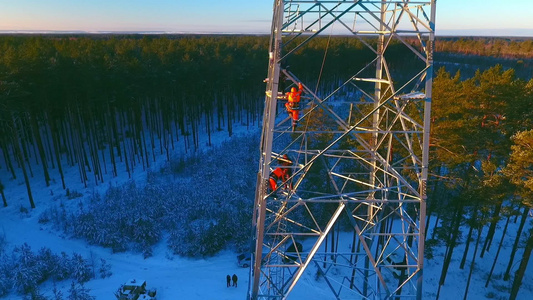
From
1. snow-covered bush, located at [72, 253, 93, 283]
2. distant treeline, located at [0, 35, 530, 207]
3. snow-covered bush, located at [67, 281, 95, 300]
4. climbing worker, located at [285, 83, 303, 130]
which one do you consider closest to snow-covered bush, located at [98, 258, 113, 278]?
snow-covered bush, located at [72, 253, 93, 283]

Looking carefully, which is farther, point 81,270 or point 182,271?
point 182,271

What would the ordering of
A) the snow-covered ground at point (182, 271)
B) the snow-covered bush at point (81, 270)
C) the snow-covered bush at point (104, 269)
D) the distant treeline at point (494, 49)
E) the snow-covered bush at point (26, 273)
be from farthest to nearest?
1. the distant treeline at point (494, 49)
2. the snow-covered bush at point (104, 269)
3. the snow-covered bush at point (81, 270)
4. the snow-covered ground at point (182, 271)
5. the snow-covered bush at point (26, 273)

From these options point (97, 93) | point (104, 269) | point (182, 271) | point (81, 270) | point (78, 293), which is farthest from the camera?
point (97, 93)

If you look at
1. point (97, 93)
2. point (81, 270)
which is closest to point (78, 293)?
point (81, 270)

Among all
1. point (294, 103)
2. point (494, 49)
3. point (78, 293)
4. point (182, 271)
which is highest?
point (294, 103)

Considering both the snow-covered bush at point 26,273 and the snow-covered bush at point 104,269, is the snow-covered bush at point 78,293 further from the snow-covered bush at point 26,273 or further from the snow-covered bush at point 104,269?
the snow-covered bush at point 26,273

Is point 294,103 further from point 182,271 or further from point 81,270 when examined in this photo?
point 81,270

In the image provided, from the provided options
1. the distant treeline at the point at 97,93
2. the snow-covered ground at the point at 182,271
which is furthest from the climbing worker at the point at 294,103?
the distant treeline at the point at 97,93

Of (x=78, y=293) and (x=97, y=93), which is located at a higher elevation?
(x=97, y=93)

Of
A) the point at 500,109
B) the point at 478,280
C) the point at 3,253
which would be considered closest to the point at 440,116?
the point at 500,109
